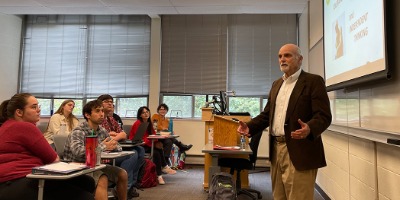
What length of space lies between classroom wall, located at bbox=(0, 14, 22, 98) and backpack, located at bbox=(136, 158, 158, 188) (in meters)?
4.05

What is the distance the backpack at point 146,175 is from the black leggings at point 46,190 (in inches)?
72.9

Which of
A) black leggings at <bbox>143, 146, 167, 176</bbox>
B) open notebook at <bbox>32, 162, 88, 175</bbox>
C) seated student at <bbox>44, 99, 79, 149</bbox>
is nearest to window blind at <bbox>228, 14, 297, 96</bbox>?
black leggings at <bbox>143, 146, 167, 176</bbox>

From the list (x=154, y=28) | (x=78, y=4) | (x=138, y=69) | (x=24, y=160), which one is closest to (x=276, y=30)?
(x=154, y=28)

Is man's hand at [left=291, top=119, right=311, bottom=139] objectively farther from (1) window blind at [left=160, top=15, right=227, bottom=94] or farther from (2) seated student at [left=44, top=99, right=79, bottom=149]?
(1) window blind at [left=160, top=15, right=227, bottom=94]

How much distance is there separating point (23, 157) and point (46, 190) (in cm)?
27

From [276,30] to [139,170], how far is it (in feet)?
12.7

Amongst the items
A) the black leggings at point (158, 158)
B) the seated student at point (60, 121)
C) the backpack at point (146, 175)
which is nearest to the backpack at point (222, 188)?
the backpack at point (146, 175)

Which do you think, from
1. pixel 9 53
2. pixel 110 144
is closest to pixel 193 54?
pixel 110 144

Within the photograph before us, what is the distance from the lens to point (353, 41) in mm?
2072

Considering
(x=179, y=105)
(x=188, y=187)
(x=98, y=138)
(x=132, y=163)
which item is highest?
(x=179, y=105)

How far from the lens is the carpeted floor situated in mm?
3607

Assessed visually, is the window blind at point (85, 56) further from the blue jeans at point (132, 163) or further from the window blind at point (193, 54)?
the blue jeans at point (132, 163)

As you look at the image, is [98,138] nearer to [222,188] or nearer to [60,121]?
[222,188]

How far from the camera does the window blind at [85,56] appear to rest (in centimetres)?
605
